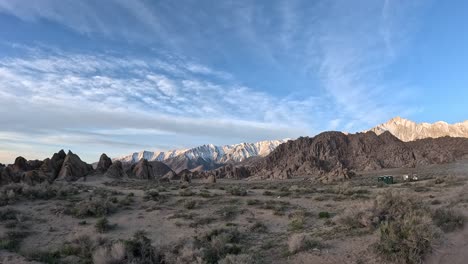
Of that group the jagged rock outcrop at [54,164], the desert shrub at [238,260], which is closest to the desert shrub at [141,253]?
the desert shrub at [238,260]

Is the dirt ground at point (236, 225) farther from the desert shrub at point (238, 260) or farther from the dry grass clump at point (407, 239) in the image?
the dry grass clump at point (407, 239)

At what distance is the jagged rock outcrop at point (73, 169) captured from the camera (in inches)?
1962

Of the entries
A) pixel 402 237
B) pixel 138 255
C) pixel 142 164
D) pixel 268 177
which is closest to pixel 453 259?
pixel 402 237

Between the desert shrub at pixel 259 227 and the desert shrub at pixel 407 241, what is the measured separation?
19.6 ft

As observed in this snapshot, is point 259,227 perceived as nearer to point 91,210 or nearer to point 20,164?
point 91,210

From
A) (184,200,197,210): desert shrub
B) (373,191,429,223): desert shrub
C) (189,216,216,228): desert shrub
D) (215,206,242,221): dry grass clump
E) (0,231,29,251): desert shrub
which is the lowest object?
(0,231,29,251): desert shrub

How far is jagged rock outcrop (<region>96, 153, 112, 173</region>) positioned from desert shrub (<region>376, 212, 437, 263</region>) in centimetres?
5424

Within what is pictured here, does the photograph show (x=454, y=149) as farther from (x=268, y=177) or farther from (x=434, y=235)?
(x=434, y=235)

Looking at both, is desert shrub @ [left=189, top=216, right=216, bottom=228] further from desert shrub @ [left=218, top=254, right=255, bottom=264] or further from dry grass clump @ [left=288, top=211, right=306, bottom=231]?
desert shrub @ [left=218, top=254, right=255, bottom=264]

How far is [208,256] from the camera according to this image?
37.0 ft

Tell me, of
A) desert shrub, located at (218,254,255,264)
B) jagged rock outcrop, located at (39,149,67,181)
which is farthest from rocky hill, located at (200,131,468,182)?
desert shrub, located at (218,254,255,264)

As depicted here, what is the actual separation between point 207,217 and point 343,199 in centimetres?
1064

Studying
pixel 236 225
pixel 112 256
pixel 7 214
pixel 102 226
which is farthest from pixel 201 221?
pixel 7 214

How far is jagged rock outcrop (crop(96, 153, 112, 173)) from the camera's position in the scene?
5938cm
